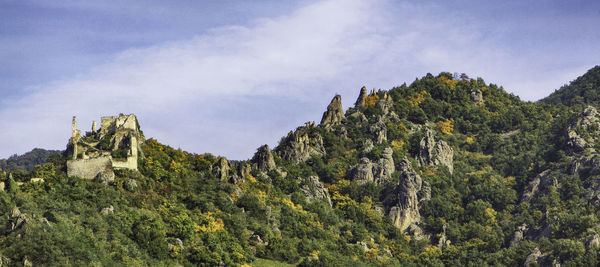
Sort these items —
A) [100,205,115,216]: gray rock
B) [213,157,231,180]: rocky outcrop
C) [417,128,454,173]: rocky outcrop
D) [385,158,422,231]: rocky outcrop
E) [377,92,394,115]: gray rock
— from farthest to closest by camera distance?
[377,92,394,115]: gray rock < [417,128,454,173]: rocky outcrop < [385,158,422,231]: rocky outcrop < [213,157,231,180]: rocky outcrop < [100,205,115,216]: gray rock

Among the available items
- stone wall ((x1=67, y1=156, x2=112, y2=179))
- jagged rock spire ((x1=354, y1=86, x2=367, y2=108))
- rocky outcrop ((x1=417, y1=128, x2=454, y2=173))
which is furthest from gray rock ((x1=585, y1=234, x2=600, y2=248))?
stone wall ((x1=67, y1=156, x2=112, y2=179))

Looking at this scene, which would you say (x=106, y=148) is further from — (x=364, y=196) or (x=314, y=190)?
(x=364, y=196)

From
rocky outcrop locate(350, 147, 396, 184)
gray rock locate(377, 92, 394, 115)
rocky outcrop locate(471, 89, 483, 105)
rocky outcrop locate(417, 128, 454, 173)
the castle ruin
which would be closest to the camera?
the castle ruin

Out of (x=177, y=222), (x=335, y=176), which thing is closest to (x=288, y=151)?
(x=335, y=176)

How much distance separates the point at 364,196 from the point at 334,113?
21351 mm

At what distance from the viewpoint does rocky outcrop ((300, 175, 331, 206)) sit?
444 feet

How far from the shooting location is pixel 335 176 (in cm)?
14475

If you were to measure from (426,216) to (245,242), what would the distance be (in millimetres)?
39699

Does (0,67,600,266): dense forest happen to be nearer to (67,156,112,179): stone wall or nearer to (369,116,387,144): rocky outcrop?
(369,116,387,144): rocky outcrop

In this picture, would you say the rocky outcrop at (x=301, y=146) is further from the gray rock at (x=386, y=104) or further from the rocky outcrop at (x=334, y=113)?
the gray rock at (x=386, y=104)

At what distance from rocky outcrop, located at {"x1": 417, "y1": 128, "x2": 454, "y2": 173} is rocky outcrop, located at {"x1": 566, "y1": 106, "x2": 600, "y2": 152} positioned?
1910 cm

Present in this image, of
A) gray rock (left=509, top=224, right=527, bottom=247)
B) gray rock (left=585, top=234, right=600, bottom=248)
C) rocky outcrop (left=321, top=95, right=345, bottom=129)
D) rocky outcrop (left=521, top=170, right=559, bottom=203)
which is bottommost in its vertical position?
gray rock (left=585, top=234, right=600, bottom=248)

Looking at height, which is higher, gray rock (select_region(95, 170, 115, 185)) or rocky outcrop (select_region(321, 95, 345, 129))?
rocky outcrop (select_region(321, 95, 345, 129))

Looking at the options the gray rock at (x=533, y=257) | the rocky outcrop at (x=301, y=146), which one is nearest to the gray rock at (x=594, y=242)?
the gray rock at (x=533, y=257)
